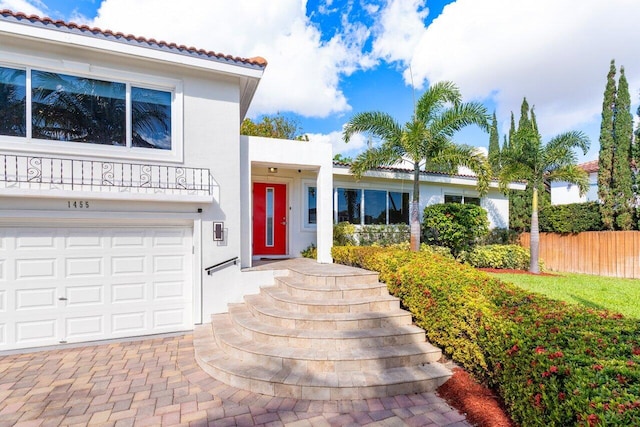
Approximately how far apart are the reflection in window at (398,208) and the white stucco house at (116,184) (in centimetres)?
703

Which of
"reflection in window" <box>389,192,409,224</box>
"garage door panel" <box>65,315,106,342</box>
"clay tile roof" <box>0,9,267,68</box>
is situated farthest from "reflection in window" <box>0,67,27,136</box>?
"reflection in window" <box>389,192,409,224</box>

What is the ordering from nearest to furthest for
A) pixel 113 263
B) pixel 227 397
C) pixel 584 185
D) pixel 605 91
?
pixel 227 397
pixel 113 263
pixel 584 185
pixel 605 91

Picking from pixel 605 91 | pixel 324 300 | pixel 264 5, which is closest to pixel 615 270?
pixel 605 91

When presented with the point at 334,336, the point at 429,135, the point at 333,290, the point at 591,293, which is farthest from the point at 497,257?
the point at 334,336

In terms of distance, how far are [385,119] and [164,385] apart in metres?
10.7

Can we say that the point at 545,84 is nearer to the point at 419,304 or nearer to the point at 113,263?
the point at 419,304

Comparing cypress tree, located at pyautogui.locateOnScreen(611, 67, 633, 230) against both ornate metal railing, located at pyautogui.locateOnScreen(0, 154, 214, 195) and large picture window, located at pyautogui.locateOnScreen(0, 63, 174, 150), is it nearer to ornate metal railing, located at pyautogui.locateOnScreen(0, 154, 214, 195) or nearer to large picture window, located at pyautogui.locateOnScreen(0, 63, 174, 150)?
ornate metal railing, located at pyautogui.locateOnScreen(0, 154, 214, 195)

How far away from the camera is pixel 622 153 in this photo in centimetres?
1535

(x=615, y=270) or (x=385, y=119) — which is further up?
(x=385, y=119)

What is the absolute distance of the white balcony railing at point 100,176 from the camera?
247 inches

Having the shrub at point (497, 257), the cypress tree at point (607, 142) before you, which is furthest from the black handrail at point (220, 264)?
the cypress tree at point (607, 142)

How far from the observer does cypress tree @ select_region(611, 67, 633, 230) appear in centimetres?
1496

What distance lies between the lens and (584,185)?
44.1ft

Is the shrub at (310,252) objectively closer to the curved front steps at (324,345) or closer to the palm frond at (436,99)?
the curved front steps at (324,345)
